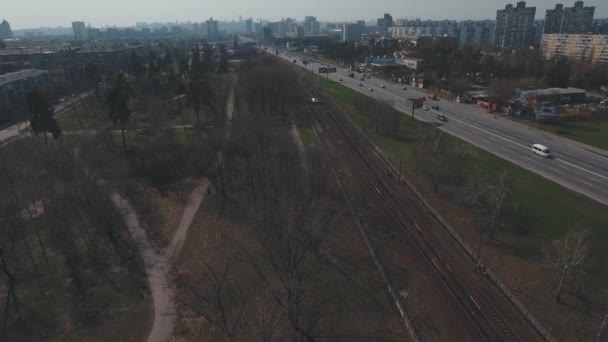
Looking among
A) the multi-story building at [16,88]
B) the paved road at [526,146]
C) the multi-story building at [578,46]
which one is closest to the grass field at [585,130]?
the paved road at [526,146]

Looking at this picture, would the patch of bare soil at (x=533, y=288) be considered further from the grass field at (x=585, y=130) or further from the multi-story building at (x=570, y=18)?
the multi-story building at (x=570, y=18)

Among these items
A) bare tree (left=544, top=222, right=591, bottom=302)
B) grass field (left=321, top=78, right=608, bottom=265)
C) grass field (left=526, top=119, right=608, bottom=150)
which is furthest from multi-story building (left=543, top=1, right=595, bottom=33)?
bare tree (left=544, top=222, right=591, bottom=302)

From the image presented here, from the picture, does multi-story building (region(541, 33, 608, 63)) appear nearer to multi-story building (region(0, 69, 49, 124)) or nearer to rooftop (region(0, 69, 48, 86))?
multi-story building (region(0, 69, 49, 124))

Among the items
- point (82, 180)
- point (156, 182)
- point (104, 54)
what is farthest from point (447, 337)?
point (104, 54)

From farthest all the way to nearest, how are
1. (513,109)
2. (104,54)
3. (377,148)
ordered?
1. (104,54)
2. (513,109)
3. (377,148)

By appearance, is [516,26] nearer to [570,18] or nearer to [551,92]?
[570,18]

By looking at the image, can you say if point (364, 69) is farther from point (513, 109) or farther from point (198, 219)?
point (198, 219)
